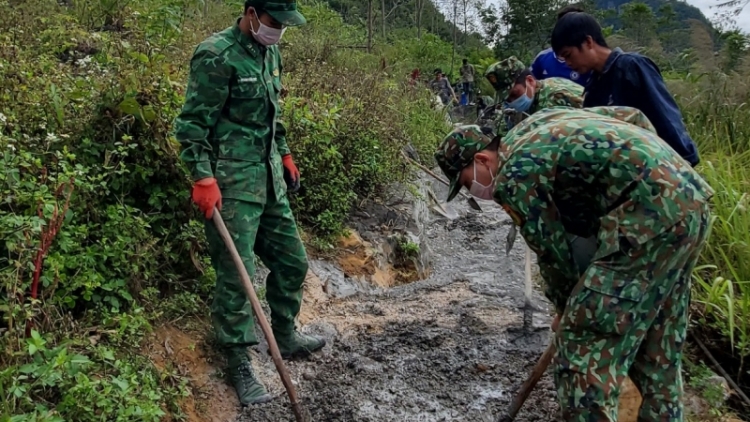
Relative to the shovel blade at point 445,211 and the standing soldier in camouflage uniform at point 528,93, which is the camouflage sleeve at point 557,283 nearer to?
the standing soldier in camouflage uniform at point 528,93

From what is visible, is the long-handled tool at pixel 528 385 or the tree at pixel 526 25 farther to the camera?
the tree at pixel 526 25

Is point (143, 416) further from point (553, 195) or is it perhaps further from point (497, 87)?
point (497, 87)

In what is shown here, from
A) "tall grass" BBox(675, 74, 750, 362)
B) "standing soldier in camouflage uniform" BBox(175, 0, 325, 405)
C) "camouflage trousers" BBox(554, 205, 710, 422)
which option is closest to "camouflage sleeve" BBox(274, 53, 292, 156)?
"standing soldier in camouflage uniform" BBox(175, 0, 325, 405)

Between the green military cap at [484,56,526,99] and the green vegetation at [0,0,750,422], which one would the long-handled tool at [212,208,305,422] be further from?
the green military cap at [484,56,526,99]

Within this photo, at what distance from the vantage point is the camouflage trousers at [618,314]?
74.3 inches

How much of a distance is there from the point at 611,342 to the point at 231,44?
6.90 ft

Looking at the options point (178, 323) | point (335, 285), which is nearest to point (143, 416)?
point (178, 323)

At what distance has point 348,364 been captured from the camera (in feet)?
11.2

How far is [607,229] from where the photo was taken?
1.91 m

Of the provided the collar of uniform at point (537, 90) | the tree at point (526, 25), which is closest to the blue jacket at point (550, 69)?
the collar of uniform at point (537, 90)

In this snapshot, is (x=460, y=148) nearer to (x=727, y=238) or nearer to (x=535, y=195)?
(x=535, y=195)

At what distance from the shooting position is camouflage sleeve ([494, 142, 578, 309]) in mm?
1928

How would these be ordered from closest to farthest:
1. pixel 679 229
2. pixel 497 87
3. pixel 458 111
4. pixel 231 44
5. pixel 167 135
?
1. pixel 679 229
2. pixel 231 44
3. pixel 167 135
4. pixel 497 87
5. pixel 458 111

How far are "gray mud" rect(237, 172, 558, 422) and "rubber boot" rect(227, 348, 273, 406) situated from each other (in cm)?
5
